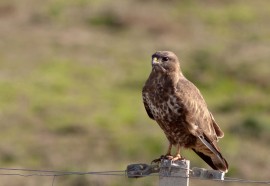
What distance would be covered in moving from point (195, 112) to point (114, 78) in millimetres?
15659

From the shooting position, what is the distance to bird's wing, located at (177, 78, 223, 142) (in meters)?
7.75

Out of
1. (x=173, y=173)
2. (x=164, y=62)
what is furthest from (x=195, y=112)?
(x=173, y=173)

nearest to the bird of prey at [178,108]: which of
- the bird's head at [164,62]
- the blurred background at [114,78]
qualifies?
the bird's head at [164,62]

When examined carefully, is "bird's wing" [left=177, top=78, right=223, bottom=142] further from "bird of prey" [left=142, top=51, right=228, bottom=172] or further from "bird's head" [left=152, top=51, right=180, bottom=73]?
"bird's head" [left=152, top=51, right=180, bottom=73]

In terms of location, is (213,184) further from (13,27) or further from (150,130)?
(13,27)

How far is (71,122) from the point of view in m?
18.7

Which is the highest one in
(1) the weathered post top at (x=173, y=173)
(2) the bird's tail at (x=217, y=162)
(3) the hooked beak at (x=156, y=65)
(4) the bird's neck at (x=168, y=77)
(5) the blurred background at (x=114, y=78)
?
(5) the blurred background at (x=114, y=78)

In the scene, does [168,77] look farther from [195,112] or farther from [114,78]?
[114,78]

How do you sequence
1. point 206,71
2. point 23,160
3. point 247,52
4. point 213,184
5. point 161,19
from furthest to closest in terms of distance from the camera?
point 161,19, point 247,52, point 206,71, point 23,160, point 213,184

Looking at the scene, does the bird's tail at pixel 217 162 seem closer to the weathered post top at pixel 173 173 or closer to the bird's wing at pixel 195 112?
the bird's wing at pixel 195 112

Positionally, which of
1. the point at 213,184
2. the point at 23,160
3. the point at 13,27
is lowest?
the point at 213,184

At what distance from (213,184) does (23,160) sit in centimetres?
363

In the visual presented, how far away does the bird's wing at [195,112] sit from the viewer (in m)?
7.75

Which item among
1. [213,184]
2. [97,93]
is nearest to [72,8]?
[97,93]
